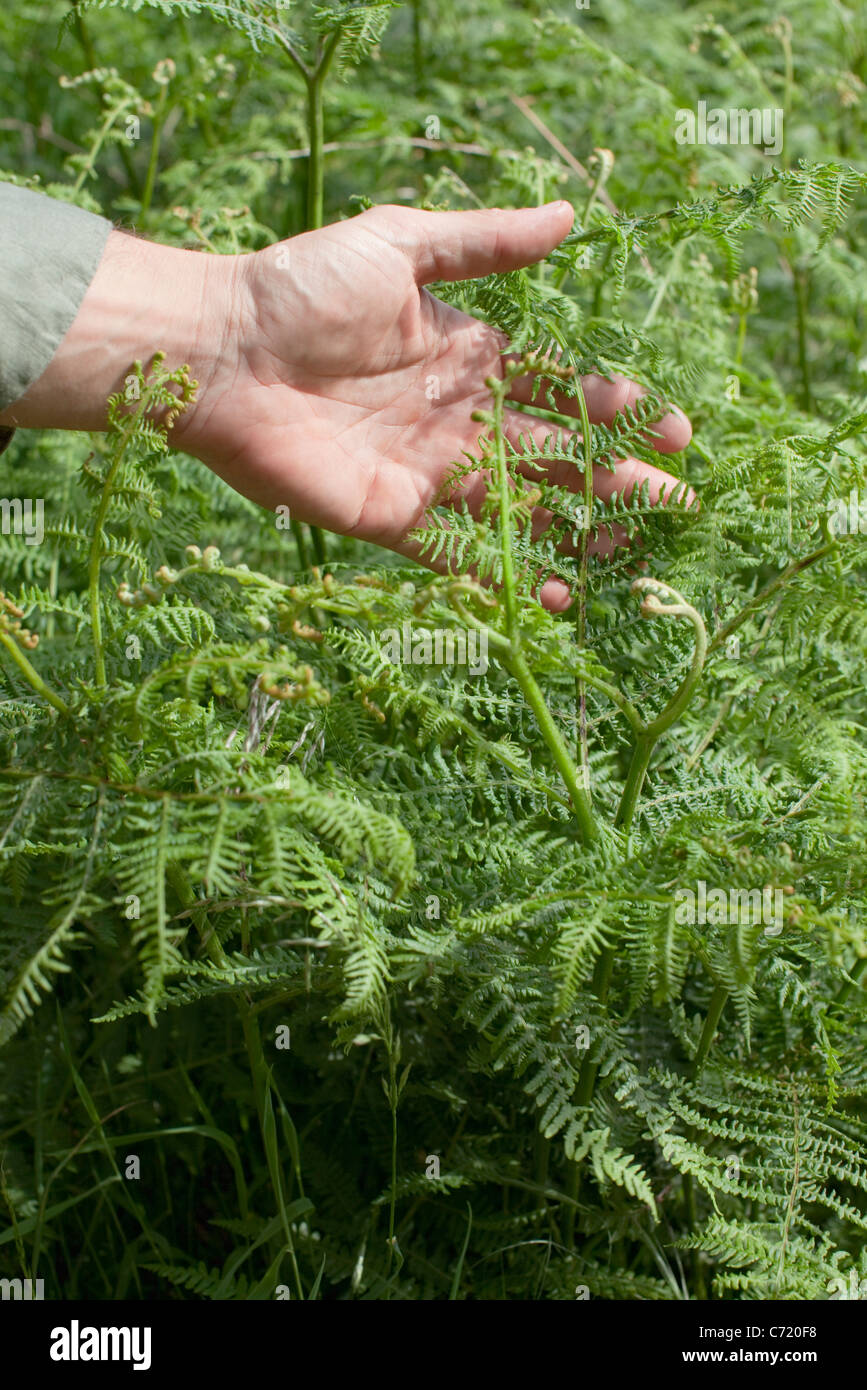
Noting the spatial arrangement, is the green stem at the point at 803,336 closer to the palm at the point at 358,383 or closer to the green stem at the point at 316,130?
the palm at the point at 358,383

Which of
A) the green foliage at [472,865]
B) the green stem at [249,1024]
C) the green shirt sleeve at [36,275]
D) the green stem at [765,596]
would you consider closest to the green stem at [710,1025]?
the green foliage at [472,865]

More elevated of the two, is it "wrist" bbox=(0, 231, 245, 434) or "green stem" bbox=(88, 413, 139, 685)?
"wrist" bbox=(0, 231, 245, 434)

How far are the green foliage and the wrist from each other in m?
0.21

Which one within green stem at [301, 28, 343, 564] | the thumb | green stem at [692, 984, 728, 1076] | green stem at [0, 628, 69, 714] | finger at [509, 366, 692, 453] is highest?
green stem at [301, 28, 343, 564]

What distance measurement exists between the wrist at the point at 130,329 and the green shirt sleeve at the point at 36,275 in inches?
1.4

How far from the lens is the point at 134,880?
126 cm

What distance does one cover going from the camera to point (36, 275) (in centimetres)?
192

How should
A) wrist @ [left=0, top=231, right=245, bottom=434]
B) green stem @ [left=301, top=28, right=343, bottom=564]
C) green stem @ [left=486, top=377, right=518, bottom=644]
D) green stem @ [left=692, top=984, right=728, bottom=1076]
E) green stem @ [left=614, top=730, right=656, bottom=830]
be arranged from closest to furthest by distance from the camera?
1. green stem @ [left=486, top=377, right=518, bottom=644]
2. green stem @ [left=614, top=730, right=656, bottom=830]
3. green stem @ [left=692, top=984, right=728, bottom=1076]
4. wrist @ [left=0, top=231, right=245, bottom=434]
5. green stem @ [left=301, top=28, right=343, bottom=564]

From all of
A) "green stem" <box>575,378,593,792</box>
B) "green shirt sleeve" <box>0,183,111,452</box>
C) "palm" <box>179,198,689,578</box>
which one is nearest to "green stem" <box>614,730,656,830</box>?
"green stem" <box>575,378,593,792</box>

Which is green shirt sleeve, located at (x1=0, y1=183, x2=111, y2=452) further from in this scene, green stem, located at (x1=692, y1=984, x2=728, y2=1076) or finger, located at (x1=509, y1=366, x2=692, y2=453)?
green stem, located at (x1=692, y1=984, x2=728, y2=1076)

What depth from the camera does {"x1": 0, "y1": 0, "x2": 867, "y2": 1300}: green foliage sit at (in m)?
1.43

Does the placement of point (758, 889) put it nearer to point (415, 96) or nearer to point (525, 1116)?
point (525, 1116)

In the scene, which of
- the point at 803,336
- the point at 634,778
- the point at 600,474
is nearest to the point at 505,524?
the point at 634,778
